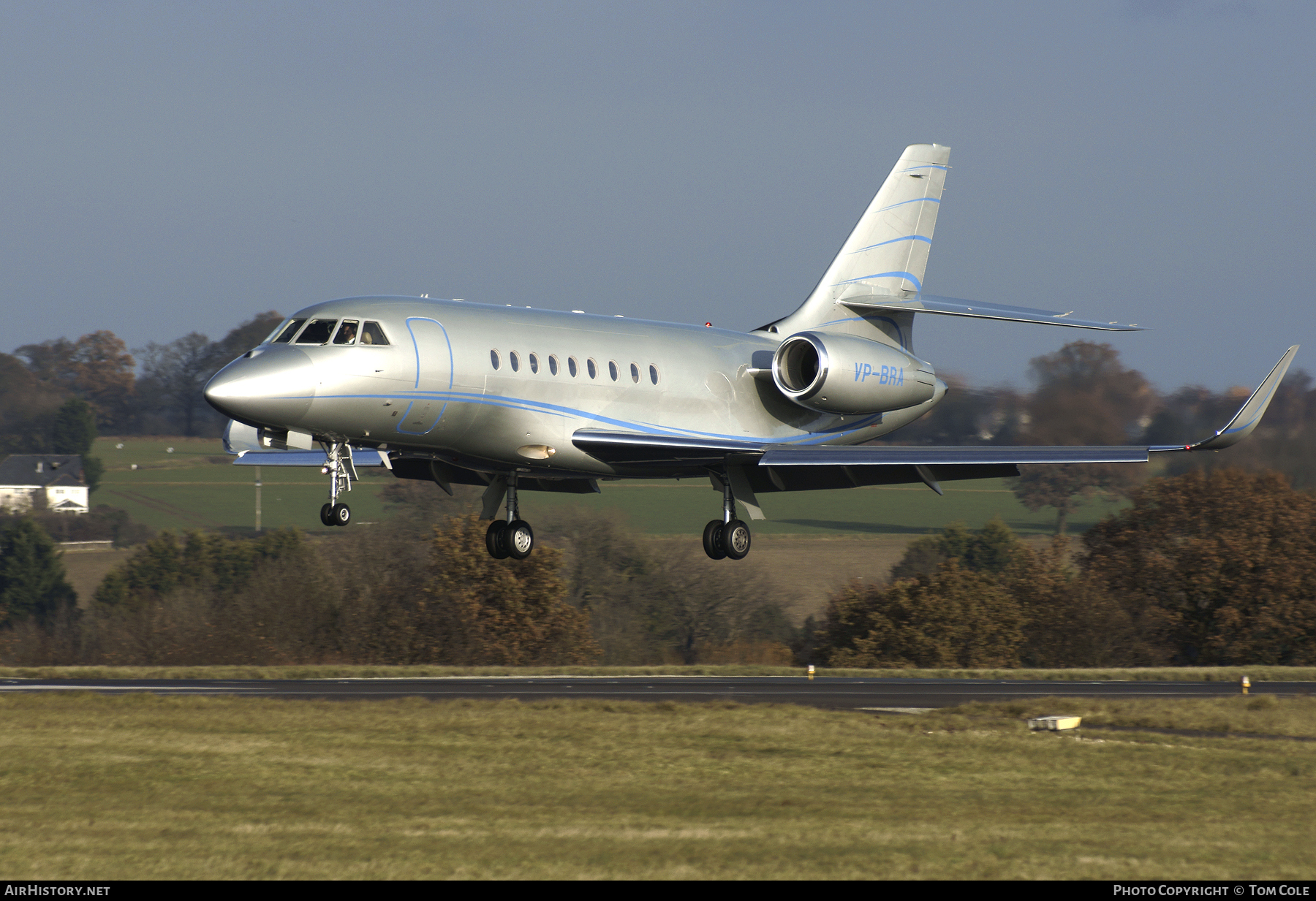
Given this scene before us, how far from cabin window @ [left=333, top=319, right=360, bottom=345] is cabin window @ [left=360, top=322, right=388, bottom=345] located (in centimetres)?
14

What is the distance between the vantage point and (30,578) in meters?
82.2

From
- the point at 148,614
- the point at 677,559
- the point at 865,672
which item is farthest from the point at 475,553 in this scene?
the point at 865,672

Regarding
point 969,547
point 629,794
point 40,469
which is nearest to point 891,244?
point 629,794

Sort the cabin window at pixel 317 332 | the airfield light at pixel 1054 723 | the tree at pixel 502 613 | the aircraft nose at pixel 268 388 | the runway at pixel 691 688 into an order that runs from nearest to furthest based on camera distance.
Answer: the aircraft nose at pixel 268 388 < the cabin window at pixel 317 332 < the airfield light at pixel 1054 723 < the runway at pixel 691 688 < the tree at pixel 502 613

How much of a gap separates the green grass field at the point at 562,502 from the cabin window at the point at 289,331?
171 feet

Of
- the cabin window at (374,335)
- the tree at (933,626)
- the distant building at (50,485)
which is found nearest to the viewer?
the cabin window at (374,335)

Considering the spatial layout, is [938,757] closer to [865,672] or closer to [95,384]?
[865,672]

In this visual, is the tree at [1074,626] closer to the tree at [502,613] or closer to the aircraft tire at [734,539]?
the tree at [502,613]

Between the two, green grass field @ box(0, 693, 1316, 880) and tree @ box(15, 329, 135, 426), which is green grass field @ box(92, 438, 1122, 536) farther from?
green grass field @ box(0, 693, 1316, 880)

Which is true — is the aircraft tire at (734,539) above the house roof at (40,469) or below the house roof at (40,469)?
below

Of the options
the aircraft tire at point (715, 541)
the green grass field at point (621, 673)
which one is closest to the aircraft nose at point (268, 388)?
the aircraft tire at point (715, 541)

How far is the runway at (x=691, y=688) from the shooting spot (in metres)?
37.6

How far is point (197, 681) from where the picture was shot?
43.3m

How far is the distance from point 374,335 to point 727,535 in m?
8.58
